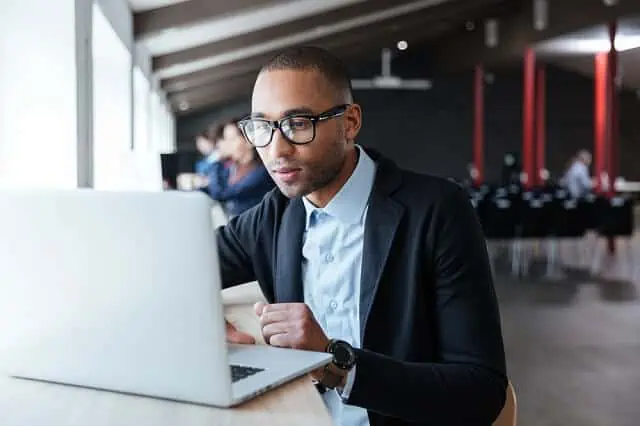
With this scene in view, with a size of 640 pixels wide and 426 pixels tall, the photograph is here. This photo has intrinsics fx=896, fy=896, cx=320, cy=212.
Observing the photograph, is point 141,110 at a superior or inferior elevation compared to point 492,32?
inferior

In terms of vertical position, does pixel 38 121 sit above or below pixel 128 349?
above

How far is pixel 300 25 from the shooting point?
11.1 m

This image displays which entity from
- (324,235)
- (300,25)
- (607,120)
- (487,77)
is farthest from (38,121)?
(487,77)

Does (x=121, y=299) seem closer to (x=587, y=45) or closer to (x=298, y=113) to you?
(x=298, y=113)

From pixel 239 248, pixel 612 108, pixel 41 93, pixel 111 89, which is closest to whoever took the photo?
pixel 239 248

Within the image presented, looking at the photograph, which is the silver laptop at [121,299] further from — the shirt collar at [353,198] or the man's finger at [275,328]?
the shirt collar at [353,198]

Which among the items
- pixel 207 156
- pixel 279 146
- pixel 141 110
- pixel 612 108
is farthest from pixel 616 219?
pixel 279 146

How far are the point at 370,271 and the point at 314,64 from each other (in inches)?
13.7

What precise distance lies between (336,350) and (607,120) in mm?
11604

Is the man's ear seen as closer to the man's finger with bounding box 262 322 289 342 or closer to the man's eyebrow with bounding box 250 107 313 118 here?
the man's eyebrow with bounding box 250 107 313 118

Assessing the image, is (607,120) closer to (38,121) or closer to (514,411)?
(38,121)

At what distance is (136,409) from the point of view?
1.16 meters

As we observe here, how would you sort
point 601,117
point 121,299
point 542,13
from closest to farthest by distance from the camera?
point 121,299
point 542,13
point 601,117

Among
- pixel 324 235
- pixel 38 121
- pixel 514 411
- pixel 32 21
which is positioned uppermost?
pixel 32 21
